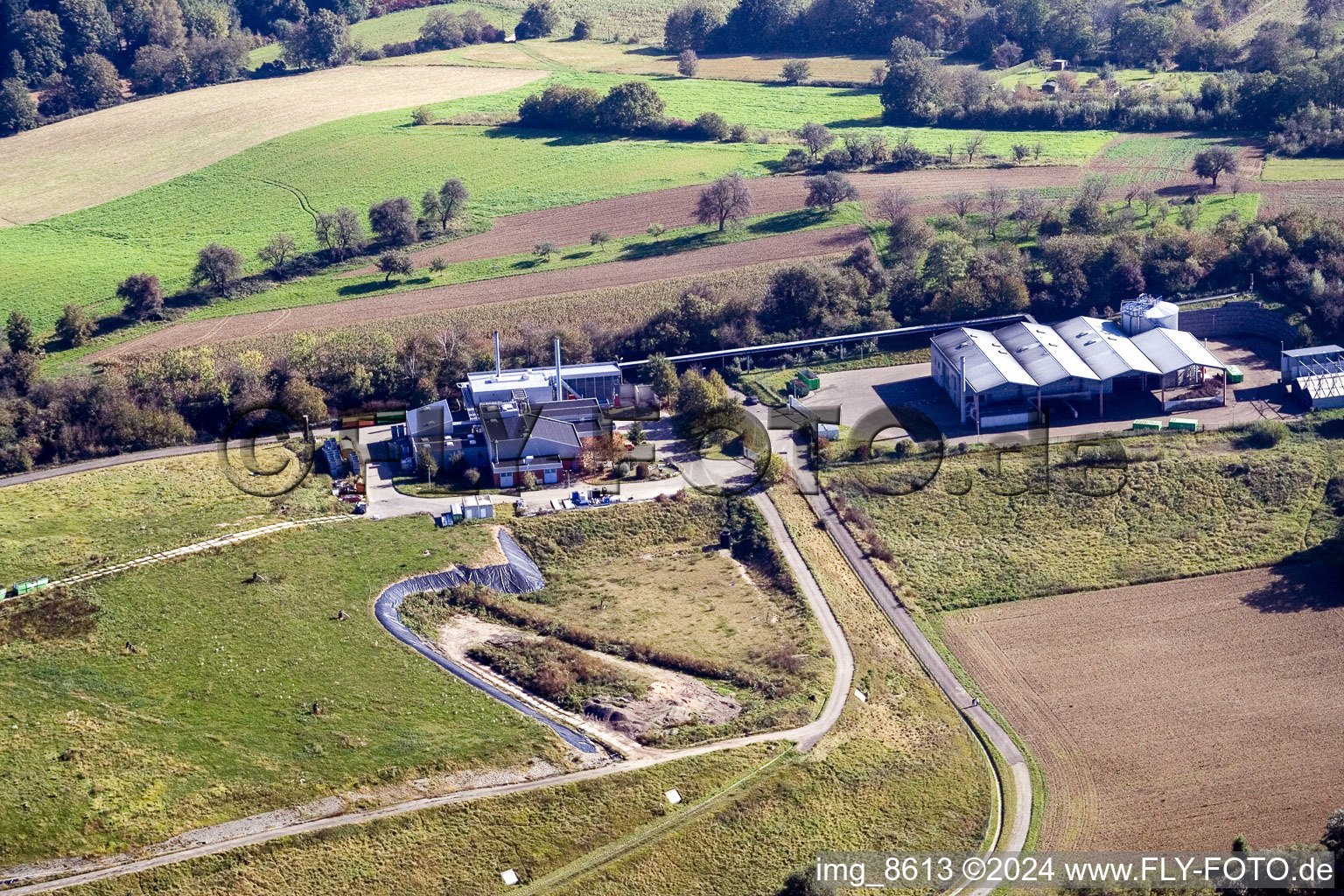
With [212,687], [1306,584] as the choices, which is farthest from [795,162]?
[212,687]

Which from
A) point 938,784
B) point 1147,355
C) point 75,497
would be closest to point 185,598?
point 75,497

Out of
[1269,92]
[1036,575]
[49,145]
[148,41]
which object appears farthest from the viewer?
[148,41]

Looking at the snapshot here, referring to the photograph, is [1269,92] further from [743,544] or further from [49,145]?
[49,145]

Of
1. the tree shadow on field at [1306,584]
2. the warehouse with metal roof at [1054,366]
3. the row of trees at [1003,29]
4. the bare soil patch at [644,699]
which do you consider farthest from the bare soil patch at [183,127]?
the tree shadow on field at [1306,584]

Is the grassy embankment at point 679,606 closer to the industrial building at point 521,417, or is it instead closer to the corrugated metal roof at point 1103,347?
the industrial building at point 521,417

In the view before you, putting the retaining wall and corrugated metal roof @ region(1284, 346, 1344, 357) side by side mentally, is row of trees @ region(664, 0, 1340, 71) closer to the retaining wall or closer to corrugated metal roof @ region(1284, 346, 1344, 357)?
the retaining wall

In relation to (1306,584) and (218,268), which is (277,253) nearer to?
(218,268)
